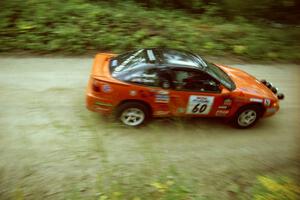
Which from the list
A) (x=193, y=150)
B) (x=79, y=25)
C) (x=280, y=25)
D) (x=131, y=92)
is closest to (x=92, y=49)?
(x=79, y=25)

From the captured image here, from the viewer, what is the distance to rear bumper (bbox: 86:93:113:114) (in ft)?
23.8

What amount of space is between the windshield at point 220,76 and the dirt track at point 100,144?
0.99 m

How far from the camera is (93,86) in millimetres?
7207

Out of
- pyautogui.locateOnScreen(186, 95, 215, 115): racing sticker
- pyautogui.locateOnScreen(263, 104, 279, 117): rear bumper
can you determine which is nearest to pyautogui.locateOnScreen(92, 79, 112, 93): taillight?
pyautogui.locateOnScreen(186, 95, 215, 115): racing sticker

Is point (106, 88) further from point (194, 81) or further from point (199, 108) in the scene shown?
point (199, 108)

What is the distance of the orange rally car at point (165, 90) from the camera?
7.22 metres

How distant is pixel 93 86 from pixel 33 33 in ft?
16.7

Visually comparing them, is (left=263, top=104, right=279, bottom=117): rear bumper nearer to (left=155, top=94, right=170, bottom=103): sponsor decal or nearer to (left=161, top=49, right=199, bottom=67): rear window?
(left=161, top=49, right=199, bottom=67): rear window

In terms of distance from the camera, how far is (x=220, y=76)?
7840 mm

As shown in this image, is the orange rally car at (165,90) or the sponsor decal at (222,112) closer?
the orange rally car at (165,90)

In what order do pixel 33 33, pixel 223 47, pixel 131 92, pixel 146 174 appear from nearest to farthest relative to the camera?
pixel 146 174
pixel 131 92
pixel 33 33
pixel 223 47

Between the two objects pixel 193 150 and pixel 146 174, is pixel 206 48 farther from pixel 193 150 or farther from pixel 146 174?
pixel 146 174

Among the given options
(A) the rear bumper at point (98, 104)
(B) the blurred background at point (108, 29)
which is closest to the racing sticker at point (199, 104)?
(A) the rear bumper at point (98, 104)

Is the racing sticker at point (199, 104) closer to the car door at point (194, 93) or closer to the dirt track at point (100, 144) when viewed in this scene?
the car door at point (194, 93)
